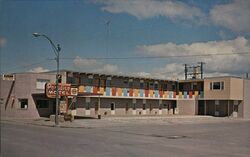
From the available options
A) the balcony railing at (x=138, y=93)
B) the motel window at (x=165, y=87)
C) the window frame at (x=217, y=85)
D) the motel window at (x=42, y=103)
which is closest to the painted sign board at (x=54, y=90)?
the motel window at (x=42, y=103)

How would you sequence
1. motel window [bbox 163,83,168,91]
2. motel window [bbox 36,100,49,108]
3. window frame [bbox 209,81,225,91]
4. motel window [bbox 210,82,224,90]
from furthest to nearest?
motel window [bbox 163,83,168,91] → motel window [bbox 210,82,224,90] → window frame [bbox 209,81,225,91] → motel window [bbox 36,100,49,108]

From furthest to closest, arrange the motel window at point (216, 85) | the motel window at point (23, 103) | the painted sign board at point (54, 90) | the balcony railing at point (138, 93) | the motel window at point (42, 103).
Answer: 1. the motel window at point (216, 85)
2. the balcony railing at point (138, 93)
3. the motel window at point (42, 103)
4. the motel window at point (23, 103)
5. the painted sign board at point (54, 90)

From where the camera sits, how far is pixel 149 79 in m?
52.9

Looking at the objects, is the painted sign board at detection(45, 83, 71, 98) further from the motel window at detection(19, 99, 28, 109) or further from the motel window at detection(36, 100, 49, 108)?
the motel window at detection(19, 99, 28, 109)

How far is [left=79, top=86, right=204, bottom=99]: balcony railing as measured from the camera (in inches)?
1758

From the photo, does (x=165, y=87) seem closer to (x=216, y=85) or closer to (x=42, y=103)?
(x=216, y=85)

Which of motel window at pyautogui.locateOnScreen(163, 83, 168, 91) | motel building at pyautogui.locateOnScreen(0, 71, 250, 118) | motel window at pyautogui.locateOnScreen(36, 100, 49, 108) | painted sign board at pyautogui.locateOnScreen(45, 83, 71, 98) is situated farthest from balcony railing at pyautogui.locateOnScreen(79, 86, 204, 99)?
painted sign board at pyautogui.locateOnScreen(45, 83, 71, 98)

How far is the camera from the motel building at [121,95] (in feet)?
131

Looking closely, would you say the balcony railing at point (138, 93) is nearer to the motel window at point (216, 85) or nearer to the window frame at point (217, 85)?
the window frame at point (217, 85)

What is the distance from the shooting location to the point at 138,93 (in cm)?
5056

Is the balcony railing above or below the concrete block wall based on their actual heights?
above

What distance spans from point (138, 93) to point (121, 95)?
3.37 m

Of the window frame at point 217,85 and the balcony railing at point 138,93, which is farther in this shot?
the window frame at point 217,85

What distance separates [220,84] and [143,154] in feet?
134
